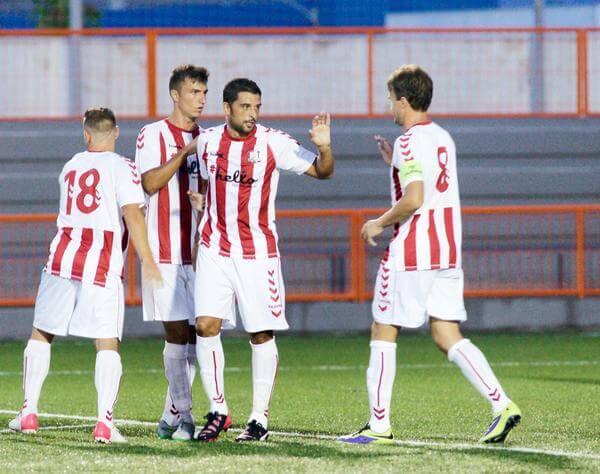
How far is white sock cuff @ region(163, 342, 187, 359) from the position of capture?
813 cm

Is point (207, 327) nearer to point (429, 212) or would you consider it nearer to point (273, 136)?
point (273, 136)

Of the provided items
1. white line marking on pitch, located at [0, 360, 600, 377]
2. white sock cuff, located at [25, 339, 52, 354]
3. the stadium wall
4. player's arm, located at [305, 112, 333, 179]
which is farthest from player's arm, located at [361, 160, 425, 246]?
the stadium wall

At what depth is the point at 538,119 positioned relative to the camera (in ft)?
59.8

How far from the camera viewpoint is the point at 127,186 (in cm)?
768

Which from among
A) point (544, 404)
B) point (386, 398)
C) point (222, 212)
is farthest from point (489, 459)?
point (544, 404)

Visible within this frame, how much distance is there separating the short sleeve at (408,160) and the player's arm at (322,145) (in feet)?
1.19

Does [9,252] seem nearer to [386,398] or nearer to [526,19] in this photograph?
[386,398]

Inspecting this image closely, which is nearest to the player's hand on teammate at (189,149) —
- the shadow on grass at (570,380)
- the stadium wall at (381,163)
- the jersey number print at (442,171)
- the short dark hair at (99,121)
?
the short dark hair at (99,121)

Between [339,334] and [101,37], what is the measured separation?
540cm

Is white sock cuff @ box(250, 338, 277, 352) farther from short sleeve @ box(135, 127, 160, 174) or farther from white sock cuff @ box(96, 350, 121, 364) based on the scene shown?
short sleeve @ box(135, 127, 160, 174)

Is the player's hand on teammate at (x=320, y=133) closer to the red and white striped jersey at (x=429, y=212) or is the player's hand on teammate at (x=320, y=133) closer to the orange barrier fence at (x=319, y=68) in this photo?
the red and white striped jersey at (x=429, y=212)

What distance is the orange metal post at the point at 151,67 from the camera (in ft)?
58.0

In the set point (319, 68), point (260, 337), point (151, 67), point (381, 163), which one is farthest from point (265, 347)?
point (319, 68)

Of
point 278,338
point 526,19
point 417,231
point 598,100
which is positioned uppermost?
point 526,19
